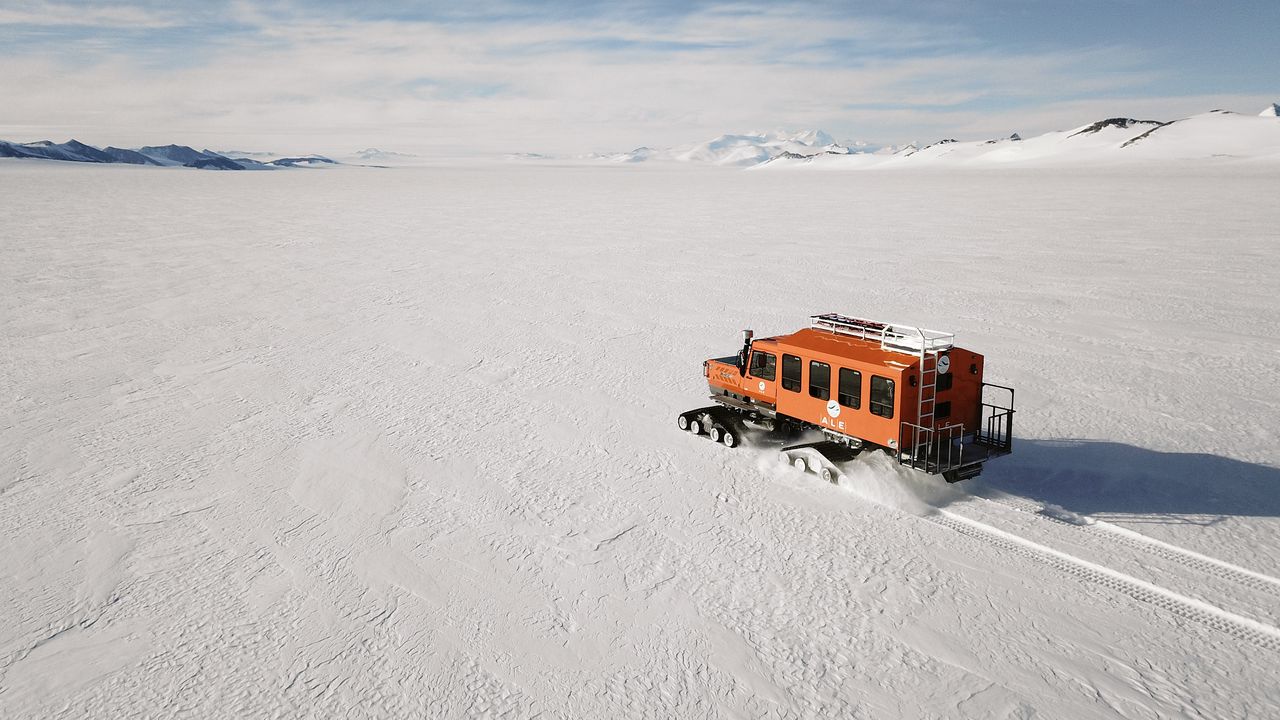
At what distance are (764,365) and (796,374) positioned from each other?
737mm

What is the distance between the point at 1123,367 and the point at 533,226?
34580 mm

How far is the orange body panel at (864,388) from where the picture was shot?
10.5 meters

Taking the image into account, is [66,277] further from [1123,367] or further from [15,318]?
[1123,367]

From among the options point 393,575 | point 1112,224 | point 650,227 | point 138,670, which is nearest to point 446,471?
point 393,575

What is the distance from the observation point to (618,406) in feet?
49.4

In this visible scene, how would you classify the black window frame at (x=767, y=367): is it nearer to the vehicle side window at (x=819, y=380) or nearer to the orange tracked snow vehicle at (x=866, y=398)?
the orange tracked snow vehicle at (x=866, y=398)

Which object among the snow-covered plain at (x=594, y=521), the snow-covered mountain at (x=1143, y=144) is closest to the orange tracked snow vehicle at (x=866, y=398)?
the snow-covered plain at (x=594, y=521)

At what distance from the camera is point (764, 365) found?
1256 centimetres

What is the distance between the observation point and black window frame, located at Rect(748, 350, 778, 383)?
1228cm

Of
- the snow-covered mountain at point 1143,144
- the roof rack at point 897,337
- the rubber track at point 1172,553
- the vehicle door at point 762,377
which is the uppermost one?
the snow-covered mountain at point 1143,144

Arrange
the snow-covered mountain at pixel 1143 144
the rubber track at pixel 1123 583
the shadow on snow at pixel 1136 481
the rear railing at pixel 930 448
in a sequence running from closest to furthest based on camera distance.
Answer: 1. the rubber track at pixel 1123 583
2. the rear railing at pixel 930 448
3. the shadow on snow at pixel 1136 481
4. the snow-covered mountain at pixel 1143 144

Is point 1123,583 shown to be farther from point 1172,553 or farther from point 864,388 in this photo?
point 864,388

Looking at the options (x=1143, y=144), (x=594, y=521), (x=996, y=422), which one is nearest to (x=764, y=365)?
(x=594, y=521)

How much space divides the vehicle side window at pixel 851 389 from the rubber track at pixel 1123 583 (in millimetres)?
1795
